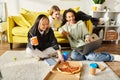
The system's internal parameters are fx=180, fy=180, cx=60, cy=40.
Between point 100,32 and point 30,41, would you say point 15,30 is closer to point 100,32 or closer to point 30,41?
point 30,41

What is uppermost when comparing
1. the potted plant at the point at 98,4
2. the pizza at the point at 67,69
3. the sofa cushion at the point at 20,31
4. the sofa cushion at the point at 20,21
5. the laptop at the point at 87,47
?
the potted plant at the point at 98,4

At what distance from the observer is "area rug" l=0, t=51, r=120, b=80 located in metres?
1.87

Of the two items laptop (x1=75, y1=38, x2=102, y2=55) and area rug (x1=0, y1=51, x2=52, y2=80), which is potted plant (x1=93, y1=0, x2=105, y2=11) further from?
area rug (x1=0, y1=51, x2=52, y2=80)

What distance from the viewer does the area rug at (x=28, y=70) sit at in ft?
6.14

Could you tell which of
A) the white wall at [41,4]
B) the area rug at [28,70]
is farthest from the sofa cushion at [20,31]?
the white wall at [41,4]

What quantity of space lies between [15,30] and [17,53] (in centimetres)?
57

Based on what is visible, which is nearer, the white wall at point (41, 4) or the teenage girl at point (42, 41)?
the teenage girl at point (42, 41)

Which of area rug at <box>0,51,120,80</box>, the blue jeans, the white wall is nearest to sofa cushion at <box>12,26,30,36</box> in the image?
area rug at <box>0,51,120,80</box>

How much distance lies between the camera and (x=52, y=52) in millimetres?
2545

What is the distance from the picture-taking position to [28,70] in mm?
2057

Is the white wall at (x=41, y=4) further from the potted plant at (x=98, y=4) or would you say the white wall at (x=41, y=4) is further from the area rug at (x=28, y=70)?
the area rug at (x=28, y=70)

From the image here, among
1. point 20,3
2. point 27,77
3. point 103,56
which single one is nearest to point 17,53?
point 27,77

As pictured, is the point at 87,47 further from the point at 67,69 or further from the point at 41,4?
the point at 41,4

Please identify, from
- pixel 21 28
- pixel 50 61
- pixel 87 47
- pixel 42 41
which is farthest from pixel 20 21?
pixel 87 47
